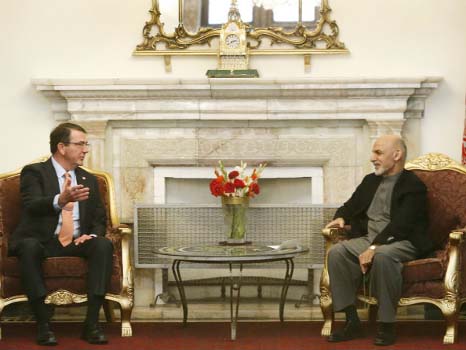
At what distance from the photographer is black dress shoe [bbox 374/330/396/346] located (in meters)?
4.75

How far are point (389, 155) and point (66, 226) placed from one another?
1820mm

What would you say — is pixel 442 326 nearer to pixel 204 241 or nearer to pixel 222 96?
pixel 204 241

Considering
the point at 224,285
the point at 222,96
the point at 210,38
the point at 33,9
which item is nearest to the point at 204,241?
the point at 224,285

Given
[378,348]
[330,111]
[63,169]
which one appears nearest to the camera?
[378,348]

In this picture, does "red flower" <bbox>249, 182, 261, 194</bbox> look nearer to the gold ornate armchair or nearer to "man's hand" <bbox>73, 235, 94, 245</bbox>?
the gold ornate armchair

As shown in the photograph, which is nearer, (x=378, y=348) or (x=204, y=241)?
(x=378, y=348)

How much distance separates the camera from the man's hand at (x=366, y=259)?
4.86m

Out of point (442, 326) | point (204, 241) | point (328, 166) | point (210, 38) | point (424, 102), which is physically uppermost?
point (210, 38)

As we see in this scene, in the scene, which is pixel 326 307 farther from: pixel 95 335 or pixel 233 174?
pixel 95 335

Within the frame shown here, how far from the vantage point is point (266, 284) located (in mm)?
6078

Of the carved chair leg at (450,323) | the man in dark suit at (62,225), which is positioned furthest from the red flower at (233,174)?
the carved chair leg at (450,323)

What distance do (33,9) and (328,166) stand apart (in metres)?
2.19

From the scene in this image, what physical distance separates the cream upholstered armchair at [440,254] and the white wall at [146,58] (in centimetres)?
68

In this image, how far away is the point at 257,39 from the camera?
6031 mm
